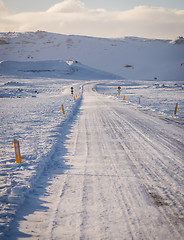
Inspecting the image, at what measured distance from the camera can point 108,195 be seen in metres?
3.96

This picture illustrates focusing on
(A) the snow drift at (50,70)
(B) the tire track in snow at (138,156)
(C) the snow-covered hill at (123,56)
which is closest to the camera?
(B) the tire track in snow at (138,156)

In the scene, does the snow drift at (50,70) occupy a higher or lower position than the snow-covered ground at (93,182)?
higher

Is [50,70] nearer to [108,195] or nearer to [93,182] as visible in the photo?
[93,182]

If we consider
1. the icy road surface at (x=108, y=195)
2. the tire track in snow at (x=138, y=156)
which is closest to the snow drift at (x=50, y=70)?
the tire track in snow at (x=138, y=156)

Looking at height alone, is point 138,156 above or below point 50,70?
below

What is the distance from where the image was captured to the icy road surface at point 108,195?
3047 millimetres

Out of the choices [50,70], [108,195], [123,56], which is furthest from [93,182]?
[123,56]

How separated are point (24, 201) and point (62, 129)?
19.9ft

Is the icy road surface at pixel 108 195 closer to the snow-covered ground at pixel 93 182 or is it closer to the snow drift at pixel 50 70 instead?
the snow-covered ground at pixel 93 182

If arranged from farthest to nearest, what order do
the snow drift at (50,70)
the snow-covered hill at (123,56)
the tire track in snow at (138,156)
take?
1. the snow-covered hill at (123,56)
2. the snow drift at (50,70)
3. the tire track in snow at (138,156)

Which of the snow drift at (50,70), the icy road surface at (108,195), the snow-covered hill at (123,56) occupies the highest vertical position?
the snow-covered hill at (123,56)

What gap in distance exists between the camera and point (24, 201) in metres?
3.88

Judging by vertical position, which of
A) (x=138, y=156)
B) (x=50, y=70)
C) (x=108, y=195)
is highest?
(x=50, y=70)

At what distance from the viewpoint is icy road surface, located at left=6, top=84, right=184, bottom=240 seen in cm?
305
